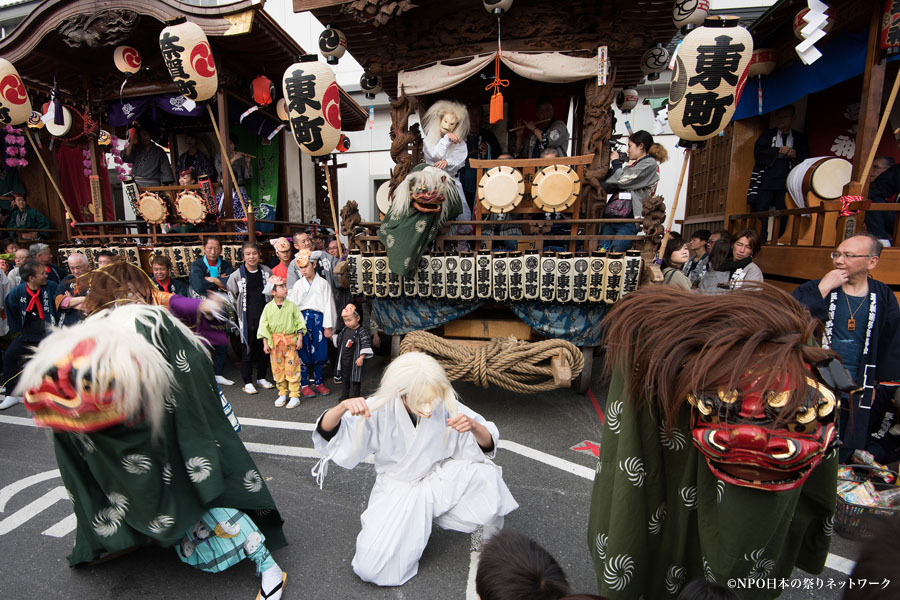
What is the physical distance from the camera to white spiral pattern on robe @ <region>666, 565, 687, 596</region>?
1480mm

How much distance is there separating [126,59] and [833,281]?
947cm

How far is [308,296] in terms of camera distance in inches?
198

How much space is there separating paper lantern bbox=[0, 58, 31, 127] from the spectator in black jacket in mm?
11582

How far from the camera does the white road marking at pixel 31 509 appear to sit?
2597 millimetres

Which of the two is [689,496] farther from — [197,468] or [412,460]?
[197,468]

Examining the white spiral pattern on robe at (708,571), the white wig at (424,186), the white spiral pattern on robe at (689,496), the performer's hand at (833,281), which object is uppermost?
the white wig at (424,186)

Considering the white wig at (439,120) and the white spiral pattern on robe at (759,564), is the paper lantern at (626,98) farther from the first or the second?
the white spiral pattern on robe at (759,564)

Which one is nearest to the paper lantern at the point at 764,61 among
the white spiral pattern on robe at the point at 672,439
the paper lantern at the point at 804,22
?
the paper lantern at the point at 804,22

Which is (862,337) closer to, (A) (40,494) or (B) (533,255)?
(B) (533,255)

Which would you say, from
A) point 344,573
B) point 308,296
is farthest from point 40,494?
point 308,296

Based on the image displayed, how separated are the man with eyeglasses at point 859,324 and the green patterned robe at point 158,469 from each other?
3.68m

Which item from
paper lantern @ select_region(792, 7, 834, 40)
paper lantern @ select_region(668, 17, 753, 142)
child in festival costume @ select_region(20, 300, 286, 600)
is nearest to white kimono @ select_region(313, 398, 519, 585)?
child in festival costume @ select_region(20, 300, 286, 600)

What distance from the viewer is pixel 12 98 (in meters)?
6.58

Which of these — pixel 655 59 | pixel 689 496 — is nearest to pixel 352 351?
pixel 689 496
